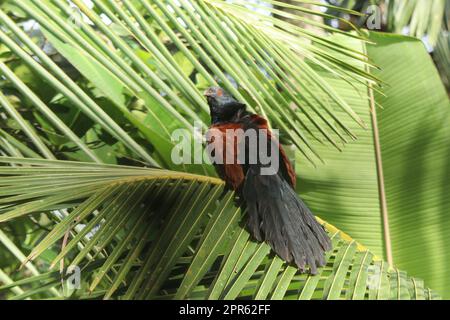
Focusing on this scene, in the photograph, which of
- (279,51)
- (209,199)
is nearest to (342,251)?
(209,199)

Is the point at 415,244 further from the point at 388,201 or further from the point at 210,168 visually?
the point at 210,168

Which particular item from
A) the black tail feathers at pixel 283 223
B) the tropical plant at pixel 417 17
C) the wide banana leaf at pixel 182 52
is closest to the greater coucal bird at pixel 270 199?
the black tail feathers at pixel 283 223

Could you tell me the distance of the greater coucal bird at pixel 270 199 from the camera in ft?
4.42

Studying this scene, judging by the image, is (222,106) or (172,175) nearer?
(172,175)

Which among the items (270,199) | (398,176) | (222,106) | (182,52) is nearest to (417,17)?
(398,176)

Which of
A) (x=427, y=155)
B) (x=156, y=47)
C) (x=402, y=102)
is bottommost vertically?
(x=427, y=155)

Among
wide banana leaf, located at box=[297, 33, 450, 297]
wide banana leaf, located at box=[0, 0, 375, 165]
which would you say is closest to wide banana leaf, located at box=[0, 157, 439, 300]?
wide banana leaf, located at box=[0, 0, 375, 165]

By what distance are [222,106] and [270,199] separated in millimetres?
611

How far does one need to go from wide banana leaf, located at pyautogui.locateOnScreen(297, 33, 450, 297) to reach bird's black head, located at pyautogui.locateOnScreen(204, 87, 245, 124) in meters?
0.37

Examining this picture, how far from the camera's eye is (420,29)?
3.71 metres

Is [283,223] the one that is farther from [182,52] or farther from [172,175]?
[182,52]

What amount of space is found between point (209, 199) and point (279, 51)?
403mm

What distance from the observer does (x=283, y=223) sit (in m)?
1.38

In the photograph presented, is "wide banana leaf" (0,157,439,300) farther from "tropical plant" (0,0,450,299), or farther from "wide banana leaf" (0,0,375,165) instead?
"wide banana leaf" (0,0,375,165)
